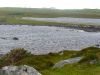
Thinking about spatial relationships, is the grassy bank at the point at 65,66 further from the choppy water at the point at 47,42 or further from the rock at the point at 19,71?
the choppy water at the point at 47,42

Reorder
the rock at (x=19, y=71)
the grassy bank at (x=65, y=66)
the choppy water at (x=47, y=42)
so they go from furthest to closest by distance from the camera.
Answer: the choppy water at (x=47, y=42), the grassy bank at (x=65, y=66), the rock at (x=19, y=71)

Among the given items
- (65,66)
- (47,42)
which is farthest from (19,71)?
(47,42)

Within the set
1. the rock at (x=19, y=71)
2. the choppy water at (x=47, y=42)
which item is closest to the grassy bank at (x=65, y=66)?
the rock at (x=19, y=71)

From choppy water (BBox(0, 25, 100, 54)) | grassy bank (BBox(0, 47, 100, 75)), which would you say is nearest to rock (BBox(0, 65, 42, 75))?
grassy bank (BBox(0, 47, 100, 75))

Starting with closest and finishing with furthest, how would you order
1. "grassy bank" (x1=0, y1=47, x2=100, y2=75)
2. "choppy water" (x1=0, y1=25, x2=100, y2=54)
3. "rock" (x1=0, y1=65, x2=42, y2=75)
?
"rock" (x1=0, y1=65, x2=42, y2=75), "grassy bank" (x1=0, y1=47, x2=100, y2=75), "choppy water" (x1=0, y1=25, x2=100, y2=54)

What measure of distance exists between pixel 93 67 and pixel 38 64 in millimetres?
7710

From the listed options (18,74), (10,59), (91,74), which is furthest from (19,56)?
(18,74)

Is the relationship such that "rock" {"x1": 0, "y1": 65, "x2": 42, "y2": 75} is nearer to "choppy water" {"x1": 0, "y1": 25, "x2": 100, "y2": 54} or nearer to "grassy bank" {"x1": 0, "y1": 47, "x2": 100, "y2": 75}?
"grassy bank" {"x1": 0, "y1": 47, "x2": 100, "y2": 75}

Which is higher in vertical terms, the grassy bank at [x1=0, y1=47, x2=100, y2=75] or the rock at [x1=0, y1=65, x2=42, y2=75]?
the rock at [x1=0, y1=65, x2=42, y2=75]

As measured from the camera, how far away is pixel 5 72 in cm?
2272

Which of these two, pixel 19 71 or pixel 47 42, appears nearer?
pixel 19 71

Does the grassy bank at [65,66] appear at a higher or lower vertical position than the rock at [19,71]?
lower

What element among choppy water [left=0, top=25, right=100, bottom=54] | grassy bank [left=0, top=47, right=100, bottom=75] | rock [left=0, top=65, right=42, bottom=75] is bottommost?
choppy water [left=0, top=25, right=100, bottom=54]

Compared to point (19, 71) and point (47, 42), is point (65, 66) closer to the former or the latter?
point (19, 71)
